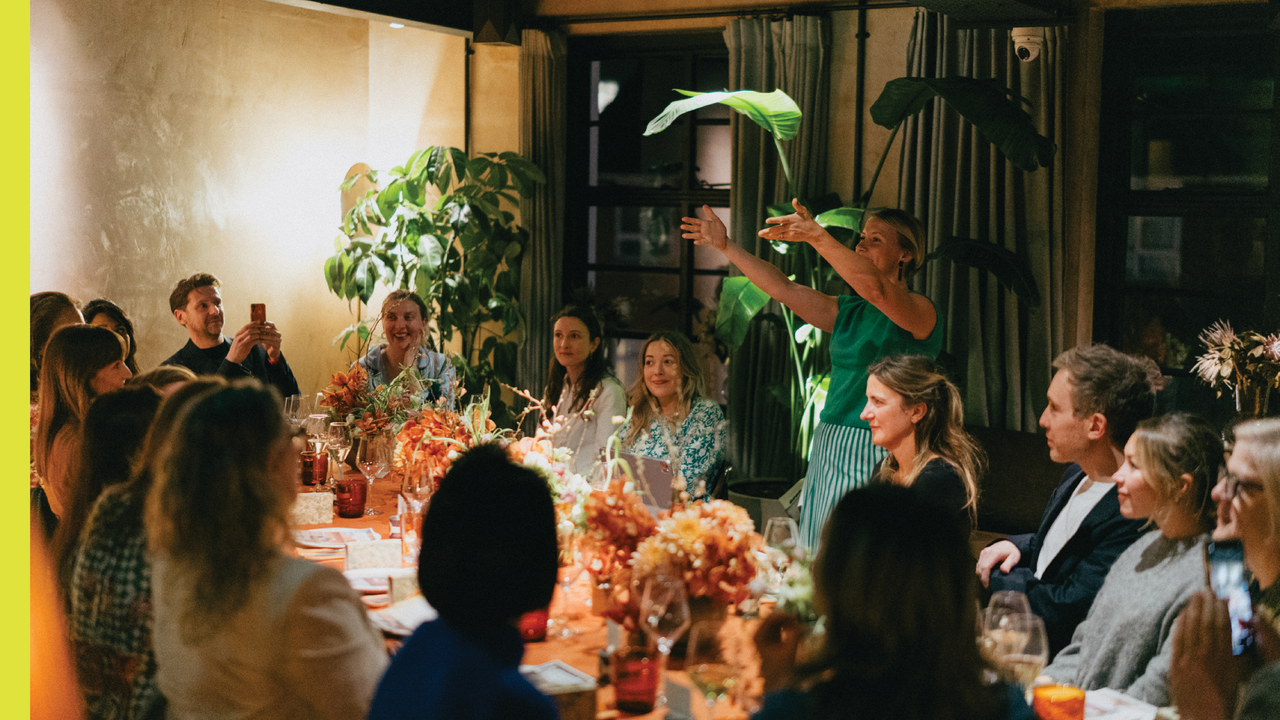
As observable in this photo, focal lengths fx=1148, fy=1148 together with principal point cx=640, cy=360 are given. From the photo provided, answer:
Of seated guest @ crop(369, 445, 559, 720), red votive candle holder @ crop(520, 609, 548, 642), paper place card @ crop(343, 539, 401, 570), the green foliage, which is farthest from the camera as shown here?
the green foliage

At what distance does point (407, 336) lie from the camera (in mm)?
4703

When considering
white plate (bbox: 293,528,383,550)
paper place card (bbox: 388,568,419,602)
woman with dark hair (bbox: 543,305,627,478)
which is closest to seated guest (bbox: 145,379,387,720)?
paper place card (bbox: 388,568,419,602)

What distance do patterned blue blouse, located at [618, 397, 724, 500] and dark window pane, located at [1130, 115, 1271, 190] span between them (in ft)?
7.46

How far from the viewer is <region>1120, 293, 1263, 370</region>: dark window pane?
15.7ft

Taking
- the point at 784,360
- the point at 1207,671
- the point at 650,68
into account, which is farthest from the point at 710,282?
the point at 1207,671

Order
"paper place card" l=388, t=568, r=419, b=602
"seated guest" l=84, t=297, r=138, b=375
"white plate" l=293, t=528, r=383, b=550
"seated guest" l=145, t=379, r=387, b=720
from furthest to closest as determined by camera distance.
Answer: "seated guest" l=84, t=297, r=138, b=375
"white plate" l=293, t=528, r=383, b=550
"paper place card" l=388, t=568, r=419, b=602
"seated guest" l=145, t=379, r=387, b=720

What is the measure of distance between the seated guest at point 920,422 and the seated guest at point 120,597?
1.68m

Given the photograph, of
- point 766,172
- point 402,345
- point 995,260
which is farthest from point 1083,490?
point 766,172

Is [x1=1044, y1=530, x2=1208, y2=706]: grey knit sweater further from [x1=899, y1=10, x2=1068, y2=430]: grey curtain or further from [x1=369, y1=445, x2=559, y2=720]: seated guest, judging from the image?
[x1=899, y1=10, x2=1068, y2=430]: grey curtain

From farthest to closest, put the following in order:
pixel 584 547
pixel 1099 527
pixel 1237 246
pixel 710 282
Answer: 1. pixel 710 282
2. pixel 1237 246
3. pixel 1099 527
4. pixel 584 547

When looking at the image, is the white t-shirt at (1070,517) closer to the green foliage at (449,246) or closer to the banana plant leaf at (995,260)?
the banana plant leaf at (995,260)

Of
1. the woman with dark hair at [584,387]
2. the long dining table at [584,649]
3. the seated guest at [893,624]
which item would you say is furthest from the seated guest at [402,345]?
the seated guest at [893,624]

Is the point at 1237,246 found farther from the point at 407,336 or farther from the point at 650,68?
the point at 407,336

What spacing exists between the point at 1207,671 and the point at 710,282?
174 inches
